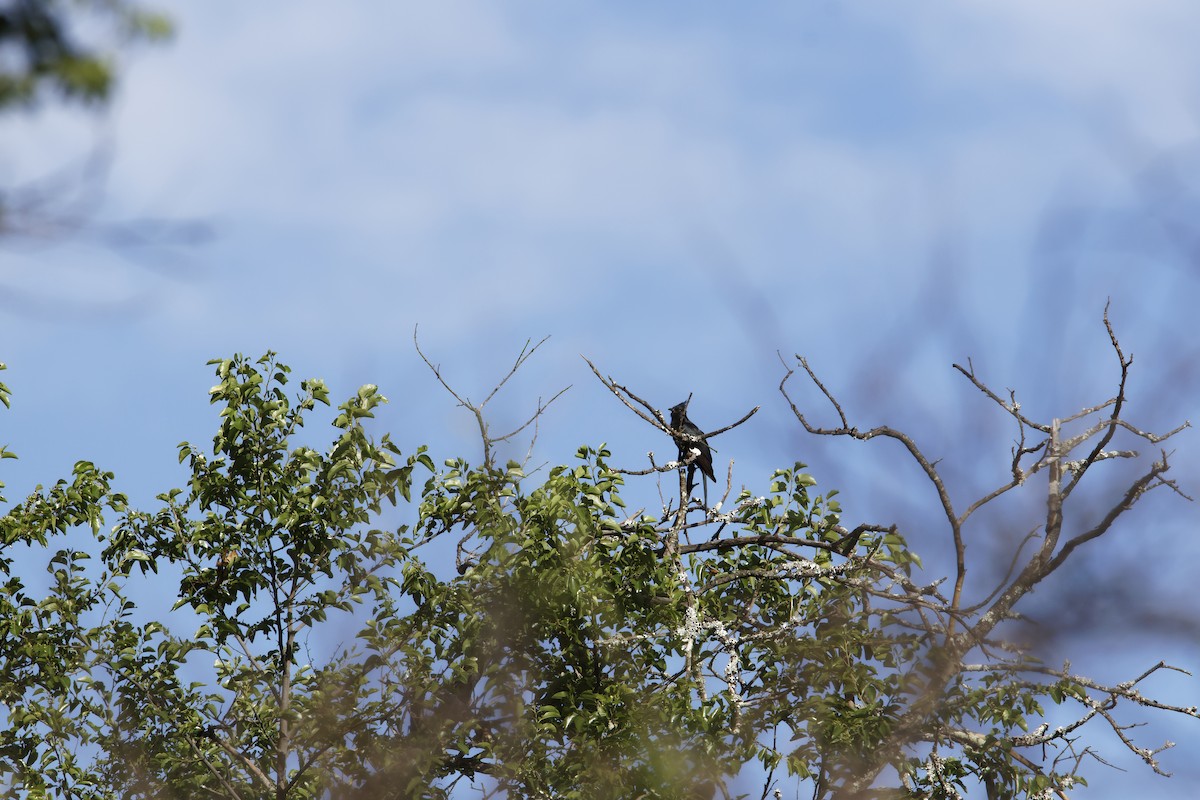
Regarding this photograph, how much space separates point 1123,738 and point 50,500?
7.93 metres

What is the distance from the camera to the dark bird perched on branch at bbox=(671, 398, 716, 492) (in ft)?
32.8

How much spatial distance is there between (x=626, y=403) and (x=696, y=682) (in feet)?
6.83

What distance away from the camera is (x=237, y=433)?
9680 millimetres

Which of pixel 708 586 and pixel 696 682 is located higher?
pixel 708 586

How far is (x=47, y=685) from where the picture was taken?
9859 millimetres

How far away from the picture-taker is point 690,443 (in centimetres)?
1000

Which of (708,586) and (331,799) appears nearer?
(331,799)

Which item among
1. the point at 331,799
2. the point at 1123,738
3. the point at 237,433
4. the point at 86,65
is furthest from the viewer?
the point at 237,433

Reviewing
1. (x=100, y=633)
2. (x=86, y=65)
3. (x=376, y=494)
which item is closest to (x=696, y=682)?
(x=376, y=494)

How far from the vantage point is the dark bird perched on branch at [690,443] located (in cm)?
998

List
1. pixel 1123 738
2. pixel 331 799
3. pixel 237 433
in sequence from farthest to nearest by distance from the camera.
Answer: pixel 237 433, pixel 331 799, pixel 1123 738

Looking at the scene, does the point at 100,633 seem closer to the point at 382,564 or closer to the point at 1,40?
the point at 382,564

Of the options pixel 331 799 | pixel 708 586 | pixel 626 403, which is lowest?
pixel 331 799

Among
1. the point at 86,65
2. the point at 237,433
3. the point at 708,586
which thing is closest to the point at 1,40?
the point at 86,65
